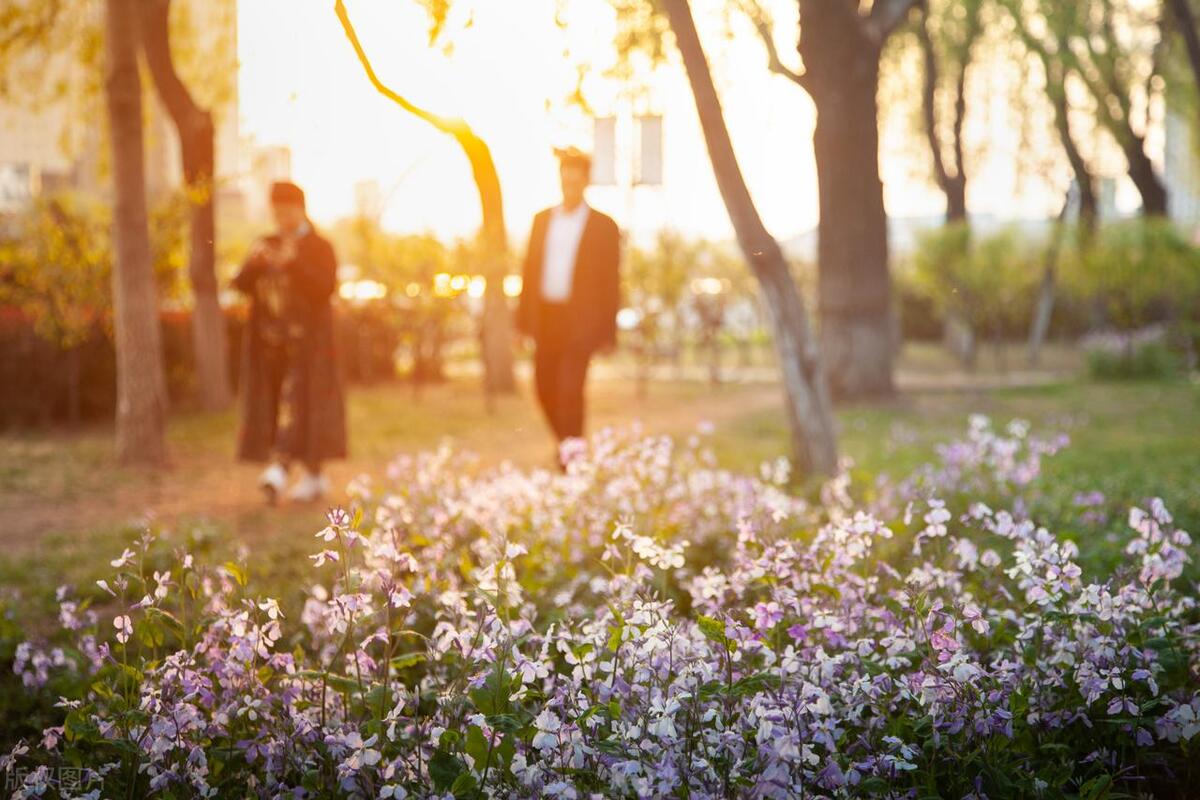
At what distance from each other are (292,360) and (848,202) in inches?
331

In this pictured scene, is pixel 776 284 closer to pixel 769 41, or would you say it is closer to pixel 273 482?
pixel 273 482

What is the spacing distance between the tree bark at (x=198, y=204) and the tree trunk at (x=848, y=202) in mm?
6446

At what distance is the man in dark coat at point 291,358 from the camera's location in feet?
29.3

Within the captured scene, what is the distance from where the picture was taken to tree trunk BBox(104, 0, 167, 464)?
36.6 ft

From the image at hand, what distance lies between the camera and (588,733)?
306 centimetres

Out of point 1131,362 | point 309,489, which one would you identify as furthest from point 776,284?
point 1131,362

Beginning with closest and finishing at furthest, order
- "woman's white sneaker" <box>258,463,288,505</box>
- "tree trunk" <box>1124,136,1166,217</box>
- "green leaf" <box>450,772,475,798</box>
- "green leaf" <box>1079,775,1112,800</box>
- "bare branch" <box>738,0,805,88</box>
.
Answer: "green leaf" <box>450,772,475,798</box> < "green leaf" <box>1079,775,1112,800</box> < "woman's white sneaker" <box>258,463,288,505</box> < "bare branch" <box>738,0,805,88</box> < "tree trunk" <box>1124,136,1166,217</box>

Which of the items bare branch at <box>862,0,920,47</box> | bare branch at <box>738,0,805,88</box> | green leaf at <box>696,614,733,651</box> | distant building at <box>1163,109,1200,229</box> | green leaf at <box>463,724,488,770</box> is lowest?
green leaf at <box>463,724,488,770</box>

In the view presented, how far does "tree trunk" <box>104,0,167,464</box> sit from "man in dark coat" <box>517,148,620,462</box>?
4.10 meters

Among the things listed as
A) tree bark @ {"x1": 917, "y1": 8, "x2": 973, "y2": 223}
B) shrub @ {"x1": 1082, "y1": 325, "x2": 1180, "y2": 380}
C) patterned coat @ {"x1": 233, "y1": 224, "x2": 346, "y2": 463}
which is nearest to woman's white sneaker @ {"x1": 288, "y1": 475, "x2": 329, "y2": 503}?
patterned coat @ {"x1": 233, "y1": 224, "x2": 346, "y2": 463}

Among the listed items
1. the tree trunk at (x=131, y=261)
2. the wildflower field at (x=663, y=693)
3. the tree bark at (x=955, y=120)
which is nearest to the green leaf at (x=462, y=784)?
the wildflower field at (x=663, y=693)

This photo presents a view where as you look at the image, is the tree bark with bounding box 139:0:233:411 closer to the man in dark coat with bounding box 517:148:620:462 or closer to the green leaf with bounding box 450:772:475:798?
the man in dark coat with bounding box 517:148:620:462

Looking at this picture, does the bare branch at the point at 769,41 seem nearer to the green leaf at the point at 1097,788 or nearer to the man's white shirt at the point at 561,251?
the man's white shirt at the point at 561,251

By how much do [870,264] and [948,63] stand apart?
15.7m
